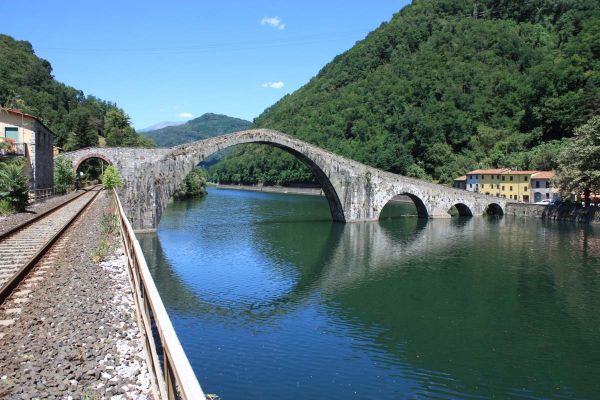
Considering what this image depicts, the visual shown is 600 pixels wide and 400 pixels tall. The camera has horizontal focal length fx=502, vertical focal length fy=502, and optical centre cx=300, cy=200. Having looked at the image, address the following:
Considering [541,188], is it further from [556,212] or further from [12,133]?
[12,133]

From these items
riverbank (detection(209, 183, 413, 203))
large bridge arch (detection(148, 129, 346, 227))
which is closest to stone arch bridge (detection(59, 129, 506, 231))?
large bridge arch (detection(148, 129, 346, 227))

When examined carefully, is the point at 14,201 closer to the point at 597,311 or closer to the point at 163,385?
the point at 163,385

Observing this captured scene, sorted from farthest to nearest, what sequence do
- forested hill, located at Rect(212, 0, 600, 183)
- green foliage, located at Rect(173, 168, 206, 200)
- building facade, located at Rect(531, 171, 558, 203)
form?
green foliage, located at Rect(173, 168, 206, 200) < forested hill, located at Rect(212, 0, 600, 183) < building facade, located at Rect(531, 171, 558, 203)

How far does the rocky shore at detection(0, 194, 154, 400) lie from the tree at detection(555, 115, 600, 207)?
136ft

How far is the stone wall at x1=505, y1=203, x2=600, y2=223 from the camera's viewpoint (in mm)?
45375

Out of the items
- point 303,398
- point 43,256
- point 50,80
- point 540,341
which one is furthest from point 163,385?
point 50,80

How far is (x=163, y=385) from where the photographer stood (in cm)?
517

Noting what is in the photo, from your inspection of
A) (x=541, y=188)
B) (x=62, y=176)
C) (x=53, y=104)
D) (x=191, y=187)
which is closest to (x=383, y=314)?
(x=62, y=176)

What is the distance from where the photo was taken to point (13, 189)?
23.7 m

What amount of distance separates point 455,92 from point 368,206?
50.6 m

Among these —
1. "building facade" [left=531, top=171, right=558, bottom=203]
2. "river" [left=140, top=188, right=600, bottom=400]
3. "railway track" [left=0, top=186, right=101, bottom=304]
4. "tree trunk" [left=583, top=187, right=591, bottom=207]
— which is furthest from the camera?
"building facade" [left=531, top=171, right=558, bottom=203]

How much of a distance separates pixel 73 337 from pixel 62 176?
39.4m

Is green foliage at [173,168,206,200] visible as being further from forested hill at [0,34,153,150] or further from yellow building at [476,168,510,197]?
yellow building at [476,168,510,197]

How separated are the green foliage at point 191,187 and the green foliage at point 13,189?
44140mm
